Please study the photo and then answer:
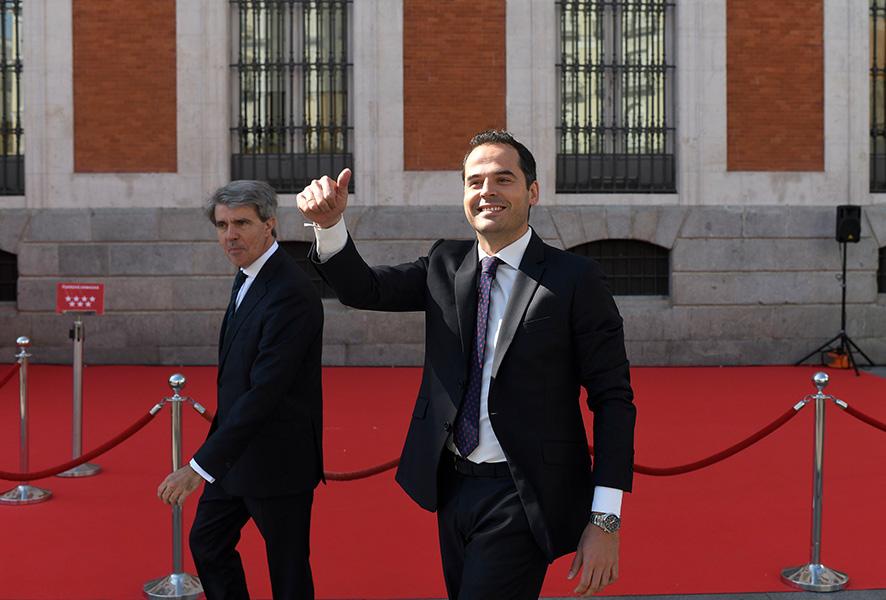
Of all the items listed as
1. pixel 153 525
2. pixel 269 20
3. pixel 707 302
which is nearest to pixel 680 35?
pixel 707 302

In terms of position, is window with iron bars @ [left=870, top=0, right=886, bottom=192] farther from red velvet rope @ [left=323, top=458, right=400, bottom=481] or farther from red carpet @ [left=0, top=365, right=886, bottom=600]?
red velvet rope @ [left=323, top=458, right=400, bottom=481]

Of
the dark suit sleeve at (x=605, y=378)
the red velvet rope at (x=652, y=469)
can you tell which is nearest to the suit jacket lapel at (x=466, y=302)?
the dark suit sleeve at (x=605, y=378)

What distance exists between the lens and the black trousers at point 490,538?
2809 mm

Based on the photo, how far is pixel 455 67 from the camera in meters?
14.5

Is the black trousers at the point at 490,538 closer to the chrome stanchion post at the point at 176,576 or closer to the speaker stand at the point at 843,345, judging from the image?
the chrome stanchion post at the point at 176,576

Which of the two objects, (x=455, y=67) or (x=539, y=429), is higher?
(x=455, y=67)

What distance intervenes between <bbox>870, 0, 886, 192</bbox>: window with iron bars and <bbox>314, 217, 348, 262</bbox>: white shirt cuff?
1415 centimetres

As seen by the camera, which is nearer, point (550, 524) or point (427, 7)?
point (550, 524)

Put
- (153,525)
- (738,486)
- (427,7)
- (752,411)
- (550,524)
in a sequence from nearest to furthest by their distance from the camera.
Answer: (550,524) < (153,525) < (738,486) < (752,411) < (427,7)

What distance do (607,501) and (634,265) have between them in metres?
12.5

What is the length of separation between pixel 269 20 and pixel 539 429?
13.0 meters

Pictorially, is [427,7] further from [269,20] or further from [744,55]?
[744,55]

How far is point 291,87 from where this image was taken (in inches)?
581

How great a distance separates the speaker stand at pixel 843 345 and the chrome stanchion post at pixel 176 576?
11.2 metres
